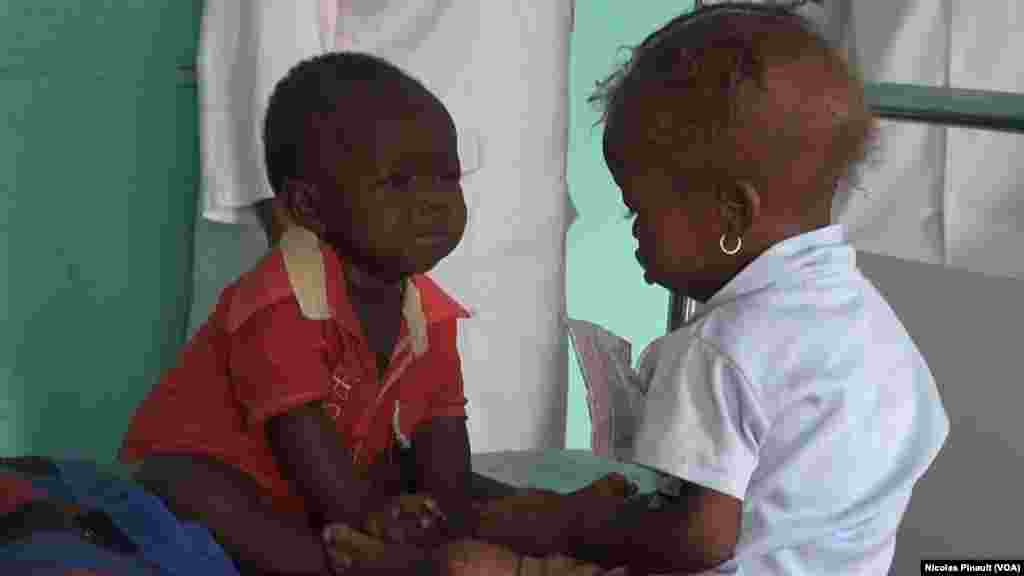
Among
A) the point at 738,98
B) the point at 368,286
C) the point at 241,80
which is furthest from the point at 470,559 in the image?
the point at 241,80

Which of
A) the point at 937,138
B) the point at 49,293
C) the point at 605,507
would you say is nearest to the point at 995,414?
the point at 937,138

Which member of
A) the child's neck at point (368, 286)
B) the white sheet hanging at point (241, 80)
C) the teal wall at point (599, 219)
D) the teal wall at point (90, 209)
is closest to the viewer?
the child's neck at point (368, 286)

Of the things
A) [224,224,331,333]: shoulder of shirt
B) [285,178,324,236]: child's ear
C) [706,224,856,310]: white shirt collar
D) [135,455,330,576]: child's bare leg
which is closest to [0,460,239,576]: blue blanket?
[135,455,330,576]: child's bare leg

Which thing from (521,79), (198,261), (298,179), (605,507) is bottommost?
(605,507)

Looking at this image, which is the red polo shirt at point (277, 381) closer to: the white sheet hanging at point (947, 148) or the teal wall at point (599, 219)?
the white sheet hanging at point (947, 148)

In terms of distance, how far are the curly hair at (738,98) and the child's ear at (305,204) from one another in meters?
0.37

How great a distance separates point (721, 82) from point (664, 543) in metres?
0.32

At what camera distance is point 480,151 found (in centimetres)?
167

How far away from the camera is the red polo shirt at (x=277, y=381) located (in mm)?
1086

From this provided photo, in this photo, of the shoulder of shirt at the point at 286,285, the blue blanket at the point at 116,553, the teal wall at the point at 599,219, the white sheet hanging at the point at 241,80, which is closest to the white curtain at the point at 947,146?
the teal wall at the point at 599,219

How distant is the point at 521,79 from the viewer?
1672mm

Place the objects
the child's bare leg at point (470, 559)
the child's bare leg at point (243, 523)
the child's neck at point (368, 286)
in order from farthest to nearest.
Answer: the child's neck at point (368, 286) → the child's bare leg at point (243, 523) → the child's bare leg at point (470, 559)

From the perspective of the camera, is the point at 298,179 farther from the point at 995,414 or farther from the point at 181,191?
the point at 995,414

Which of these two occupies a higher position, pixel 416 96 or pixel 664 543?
pixel 416 96
